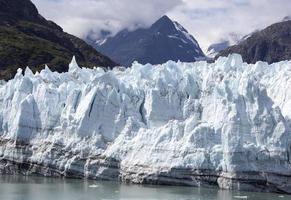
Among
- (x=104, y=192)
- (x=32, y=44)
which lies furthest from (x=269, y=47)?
(x=104, y=192)

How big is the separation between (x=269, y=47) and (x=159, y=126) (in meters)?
131

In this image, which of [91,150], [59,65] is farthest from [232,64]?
[59,65]

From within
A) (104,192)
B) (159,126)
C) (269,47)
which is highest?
(269,47)

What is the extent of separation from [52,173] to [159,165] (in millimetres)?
6911

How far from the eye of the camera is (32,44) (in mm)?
85375

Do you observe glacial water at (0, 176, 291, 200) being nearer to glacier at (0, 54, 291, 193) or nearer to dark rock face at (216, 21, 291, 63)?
glacier at (0, 54, 291, 193)

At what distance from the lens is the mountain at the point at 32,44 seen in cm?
7844

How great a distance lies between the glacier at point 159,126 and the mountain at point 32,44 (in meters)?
34.0

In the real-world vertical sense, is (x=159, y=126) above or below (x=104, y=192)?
above

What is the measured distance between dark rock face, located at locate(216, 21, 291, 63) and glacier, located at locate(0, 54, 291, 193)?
120415 mm

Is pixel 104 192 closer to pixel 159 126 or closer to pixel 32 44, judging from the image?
pixel 159 126

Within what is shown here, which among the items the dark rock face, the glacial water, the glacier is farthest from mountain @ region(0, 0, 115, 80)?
the dark rock face

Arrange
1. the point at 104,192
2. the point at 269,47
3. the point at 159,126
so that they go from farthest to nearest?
1. the point at 269,47
2. the point at 159,126
3. the point at 104,192

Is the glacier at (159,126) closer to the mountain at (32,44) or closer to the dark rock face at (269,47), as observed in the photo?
the mountain at (32,44)
